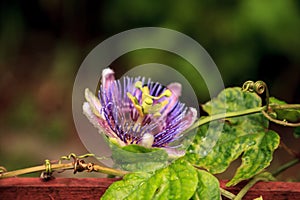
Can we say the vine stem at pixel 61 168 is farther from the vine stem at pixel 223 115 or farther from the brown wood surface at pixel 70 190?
the vine stem at pixel 223 115

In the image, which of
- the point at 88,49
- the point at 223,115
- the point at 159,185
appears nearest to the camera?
the point at 159,185

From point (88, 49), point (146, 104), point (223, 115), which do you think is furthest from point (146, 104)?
point (88, 49)

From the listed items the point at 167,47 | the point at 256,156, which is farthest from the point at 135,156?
the point at 167,47

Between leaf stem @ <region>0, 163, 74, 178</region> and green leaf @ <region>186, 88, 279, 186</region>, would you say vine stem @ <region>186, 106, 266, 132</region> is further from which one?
leaf stem @ <region>0, 163, 74, 178</region>

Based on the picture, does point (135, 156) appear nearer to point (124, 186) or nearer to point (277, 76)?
point (124, 186)

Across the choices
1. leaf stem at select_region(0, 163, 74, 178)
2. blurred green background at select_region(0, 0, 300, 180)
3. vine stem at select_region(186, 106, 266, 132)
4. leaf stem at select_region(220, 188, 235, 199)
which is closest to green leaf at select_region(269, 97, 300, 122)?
vine stem at select_region(186, 106, 266, 132)

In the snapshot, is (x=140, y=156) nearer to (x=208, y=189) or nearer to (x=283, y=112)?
(x=208, y=189)

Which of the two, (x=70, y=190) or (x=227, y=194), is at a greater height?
(x=70, y=190)

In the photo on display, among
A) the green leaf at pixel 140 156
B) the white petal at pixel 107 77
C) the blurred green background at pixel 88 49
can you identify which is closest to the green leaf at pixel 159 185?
the green leaf at pixel 140 156
